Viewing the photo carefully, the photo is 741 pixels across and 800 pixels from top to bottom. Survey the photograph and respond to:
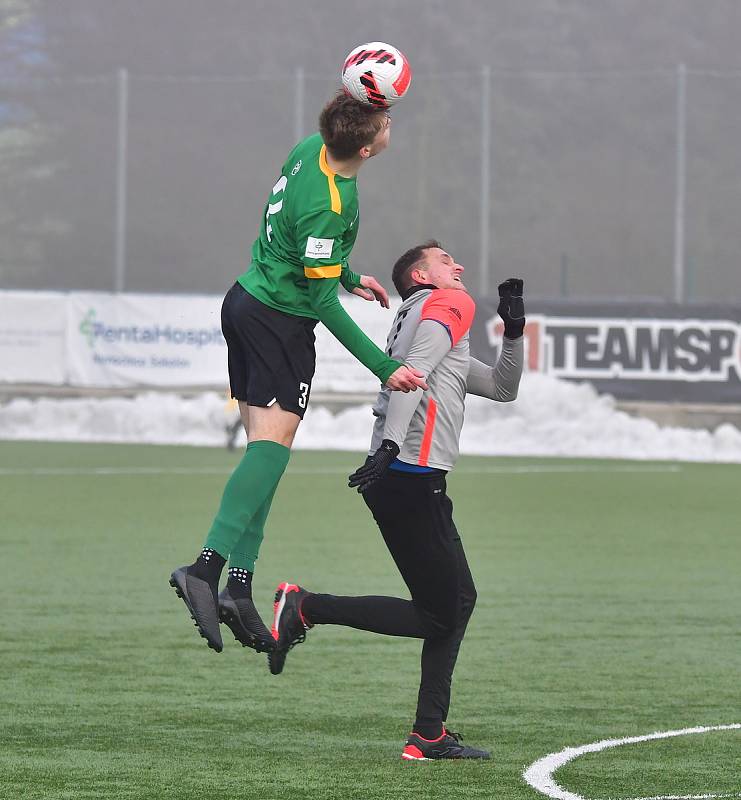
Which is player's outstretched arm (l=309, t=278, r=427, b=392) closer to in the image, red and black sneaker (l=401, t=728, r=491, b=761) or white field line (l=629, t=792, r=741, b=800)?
red and black sneaker (l=401, t=728, r=491, b=761)

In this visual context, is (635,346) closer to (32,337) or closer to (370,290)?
(32,337)

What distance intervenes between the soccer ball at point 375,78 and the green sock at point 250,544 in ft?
5.11

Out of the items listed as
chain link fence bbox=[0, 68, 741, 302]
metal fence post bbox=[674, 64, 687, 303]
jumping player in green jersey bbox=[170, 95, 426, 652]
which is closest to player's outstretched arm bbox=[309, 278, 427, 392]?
jumping player in green jersey bbox=[170, 95, 426, 652]

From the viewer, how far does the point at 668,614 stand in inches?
439

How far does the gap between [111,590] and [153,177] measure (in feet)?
154

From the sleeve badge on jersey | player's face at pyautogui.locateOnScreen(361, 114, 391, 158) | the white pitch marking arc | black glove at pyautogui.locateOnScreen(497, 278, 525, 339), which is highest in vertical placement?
player's face at pyautogui.locateOnScreen(361, 114, 391, 158)

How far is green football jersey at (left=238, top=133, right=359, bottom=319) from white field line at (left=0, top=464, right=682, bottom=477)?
13990 mm

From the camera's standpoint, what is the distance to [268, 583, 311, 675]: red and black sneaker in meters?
6.91

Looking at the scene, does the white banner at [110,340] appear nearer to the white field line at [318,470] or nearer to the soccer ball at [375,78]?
the white field line at [318,470]

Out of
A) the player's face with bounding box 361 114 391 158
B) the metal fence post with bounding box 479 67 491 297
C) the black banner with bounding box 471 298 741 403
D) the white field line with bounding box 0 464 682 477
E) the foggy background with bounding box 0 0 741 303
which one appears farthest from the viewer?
the foggy background with bounding box 0 0 741 303

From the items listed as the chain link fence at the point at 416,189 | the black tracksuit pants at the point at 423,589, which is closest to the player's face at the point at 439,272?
the black tracksuit pants at the point at 423,589

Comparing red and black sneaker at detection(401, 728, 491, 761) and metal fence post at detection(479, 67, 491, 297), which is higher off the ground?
metal fence post at detection(479, 67, 491, 297)

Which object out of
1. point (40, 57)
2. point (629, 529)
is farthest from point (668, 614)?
point (40, 57)

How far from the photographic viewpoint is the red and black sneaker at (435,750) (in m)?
6.89
